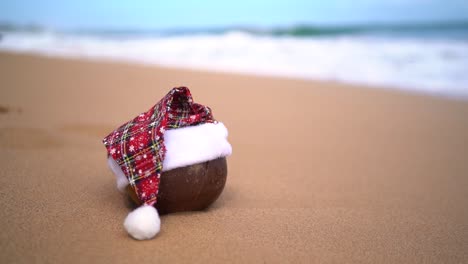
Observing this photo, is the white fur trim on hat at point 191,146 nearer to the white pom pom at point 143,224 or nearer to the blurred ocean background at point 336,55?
the white pom pom at point 143,224

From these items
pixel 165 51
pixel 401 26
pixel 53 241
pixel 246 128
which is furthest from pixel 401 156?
pixel 401 26

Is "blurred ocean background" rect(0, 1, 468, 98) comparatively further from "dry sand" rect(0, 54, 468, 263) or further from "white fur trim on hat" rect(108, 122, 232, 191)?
"white fur trim on hat" rect(108, 122, 232, 191)

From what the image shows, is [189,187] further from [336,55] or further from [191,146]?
[336,55]

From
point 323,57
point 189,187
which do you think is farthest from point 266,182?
point 323,57

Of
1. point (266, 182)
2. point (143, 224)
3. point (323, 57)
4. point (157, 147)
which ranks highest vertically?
point (323, 57)

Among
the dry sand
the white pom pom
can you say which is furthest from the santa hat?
the dry sand

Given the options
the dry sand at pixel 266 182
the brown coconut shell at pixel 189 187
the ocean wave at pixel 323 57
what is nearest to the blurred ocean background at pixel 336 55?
the ocean wave at pixel 323 57
